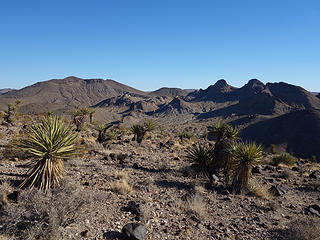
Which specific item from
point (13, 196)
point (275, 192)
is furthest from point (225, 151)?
point (13, 196)

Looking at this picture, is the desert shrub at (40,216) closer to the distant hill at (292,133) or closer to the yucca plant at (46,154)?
the yucca plant at (46,154)

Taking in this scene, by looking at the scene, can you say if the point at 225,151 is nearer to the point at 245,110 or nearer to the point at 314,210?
the point at 314,210

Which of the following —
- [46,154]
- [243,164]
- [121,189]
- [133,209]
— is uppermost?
[46,154]

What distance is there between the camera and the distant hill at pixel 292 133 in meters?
54.3

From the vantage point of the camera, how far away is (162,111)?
492 ft

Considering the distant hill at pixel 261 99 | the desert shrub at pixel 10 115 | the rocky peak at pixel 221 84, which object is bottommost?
the desert shrub at pixel 10 115

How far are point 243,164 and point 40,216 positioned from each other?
285 inches

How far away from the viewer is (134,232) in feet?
15.2

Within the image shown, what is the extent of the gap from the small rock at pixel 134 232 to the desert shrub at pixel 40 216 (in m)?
1.10

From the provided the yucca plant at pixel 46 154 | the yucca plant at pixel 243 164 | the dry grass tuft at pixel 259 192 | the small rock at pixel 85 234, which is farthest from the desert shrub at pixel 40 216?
the dry grass tuft at pixel 259 192

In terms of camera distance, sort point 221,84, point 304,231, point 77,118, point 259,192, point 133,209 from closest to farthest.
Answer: point 304,231 < point 133,209 < point 259,192 < point 77,118 < point 221,84

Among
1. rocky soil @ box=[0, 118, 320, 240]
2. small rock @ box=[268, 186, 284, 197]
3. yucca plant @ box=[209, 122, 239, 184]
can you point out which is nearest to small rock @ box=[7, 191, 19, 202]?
rocky soil @ box=[0, 118, 320, 240]

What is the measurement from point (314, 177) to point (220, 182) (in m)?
7.40

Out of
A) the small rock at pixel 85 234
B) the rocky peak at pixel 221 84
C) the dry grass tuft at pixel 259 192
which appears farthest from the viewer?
the rocky peak at pixel 221 84
